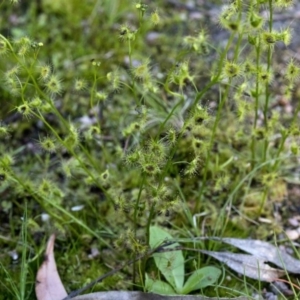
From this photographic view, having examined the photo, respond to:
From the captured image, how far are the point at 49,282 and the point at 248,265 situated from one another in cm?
61

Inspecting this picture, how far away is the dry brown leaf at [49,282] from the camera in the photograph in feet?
5.64

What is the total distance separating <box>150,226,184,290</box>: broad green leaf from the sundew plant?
58 millimetres

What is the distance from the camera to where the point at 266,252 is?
1808 mm

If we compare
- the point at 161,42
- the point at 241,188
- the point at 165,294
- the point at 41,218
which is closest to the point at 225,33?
the point at 161,42

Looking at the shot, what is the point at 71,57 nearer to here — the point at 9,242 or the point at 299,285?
the point at 9,242

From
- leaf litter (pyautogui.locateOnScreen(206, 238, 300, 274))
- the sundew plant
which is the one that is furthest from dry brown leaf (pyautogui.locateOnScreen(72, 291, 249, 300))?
leaf litter (pyautogui.locateOnScreen(206, 238, 300, 274))

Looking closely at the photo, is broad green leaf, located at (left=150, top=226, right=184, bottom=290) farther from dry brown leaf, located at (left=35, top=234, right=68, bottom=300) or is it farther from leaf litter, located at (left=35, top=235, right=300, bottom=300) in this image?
dry brown leaf, located at (left=35, top=234, right=68, bottom=300)

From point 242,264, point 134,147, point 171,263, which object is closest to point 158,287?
point 171,263

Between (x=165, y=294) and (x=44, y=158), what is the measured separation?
81cm

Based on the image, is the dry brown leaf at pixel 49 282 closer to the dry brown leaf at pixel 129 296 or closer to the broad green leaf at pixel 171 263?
the dry brown leaf at pixel 129 296

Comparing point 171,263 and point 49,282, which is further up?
point 171,263

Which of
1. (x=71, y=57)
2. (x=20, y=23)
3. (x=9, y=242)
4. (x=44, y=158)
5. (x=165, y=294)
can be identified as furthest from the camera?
(x=20, y=23)

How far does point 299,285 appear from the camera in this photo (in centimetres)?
174

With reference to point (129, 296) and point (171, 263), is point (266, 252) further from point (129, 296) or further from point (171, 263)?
point (129, 296)
